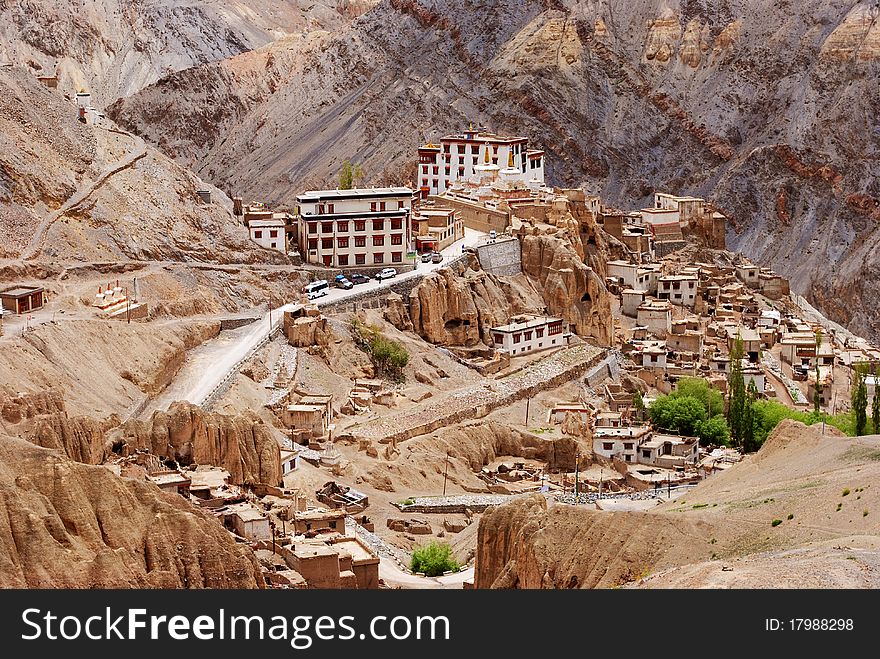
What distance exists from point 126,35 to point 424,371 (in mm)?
→ 89682

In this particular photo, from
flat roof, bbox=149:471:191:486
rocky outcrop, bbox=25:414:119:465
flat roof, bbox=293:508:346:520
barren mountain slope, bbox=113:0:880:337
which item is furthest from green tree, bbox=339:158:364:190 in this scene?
flat roof, bbox=149:471:191:486

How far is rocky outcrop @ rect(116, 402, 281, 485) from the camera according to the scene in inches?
2154

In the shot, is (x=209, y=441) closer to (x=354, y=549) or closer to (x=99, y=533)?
(x=354, y=549)

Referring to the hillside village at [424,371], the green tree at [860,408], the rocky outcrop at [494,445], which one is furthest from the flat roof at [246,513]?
the green tree at [860,408]

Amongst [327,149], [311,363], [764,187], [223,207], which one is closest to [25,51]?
[327,149]

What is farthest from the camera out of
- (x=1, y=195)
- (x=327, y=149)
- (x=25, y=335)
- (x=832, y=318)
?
(x=327, y=149)

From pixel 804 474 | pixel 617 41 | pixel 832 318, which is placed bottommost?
pixel 832 318

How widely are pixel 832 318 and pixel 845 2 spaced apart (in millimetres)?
39891

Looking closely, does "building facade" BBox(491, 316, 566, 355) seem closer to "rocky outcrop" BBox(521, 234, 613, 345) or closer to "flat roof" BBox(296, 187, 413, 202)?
"rocky outcrop" BBox(521, 234, 613, 345)

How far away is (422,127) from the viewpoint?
135000 mm

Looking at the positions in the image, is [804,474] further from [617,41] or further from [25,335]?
[617,41]

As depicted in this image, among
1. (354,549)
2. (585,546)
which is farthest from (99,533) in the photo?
(354,549)

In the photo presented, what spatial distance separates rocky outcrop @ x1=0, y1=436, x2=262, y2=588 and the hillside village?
1387mm

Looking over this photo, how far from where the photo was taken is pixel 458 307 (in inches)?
3305
